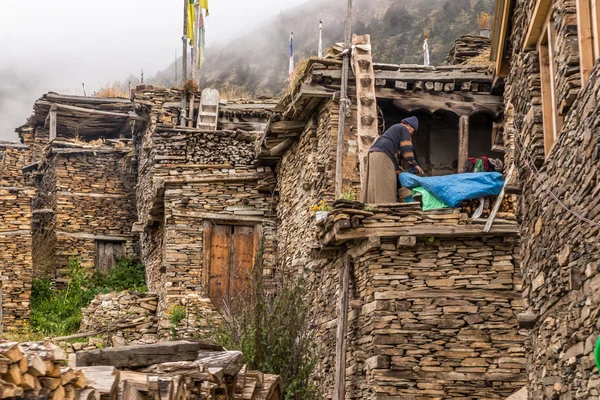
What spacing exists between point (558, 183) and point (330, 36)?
42.9 meters

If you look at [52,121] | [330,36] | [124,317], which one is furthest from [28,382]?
[330,36]

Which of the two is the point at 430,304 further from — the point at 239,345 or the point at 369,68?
the point at 369,68

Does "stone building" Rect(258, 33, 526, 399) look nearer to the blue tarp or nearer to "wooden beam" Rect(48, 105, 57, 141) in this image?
the blue tarp

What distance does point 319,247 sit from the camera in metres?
14.7

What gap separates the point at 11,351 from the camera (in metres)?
5.21

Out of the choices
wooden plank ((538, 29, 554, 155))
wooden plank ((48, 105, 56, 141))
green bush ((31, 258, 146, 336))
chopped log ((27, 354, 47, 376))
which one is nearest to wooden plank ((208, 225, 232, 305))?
green bush ((31, 258, 146, 336))

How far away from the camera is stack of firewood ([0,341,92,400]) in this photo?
523 cm

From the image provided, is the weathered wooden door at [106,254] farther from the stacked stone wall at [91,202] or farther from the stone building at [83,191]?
the stacked stone wall at [91,202]

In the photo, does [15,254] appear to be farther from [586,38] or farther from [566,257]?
[586,38]

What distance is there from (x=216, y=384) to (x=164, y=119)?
17135mm

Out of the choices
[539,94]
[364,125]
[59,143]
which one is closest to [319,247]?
[364,125]

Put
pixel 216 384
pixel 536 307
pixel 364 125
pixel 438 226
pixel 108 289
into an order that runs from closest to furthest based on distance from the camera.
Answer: pixel 216 384
pixel 536 307
pixel 438 226
pixel 364 125
pixel 108 289

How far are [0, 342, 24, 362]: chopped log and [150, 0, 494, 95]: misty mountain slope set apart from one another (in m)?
33.1

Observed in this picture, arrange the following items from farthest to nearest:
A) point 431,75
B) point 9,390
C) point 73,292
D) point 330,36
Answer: point 330,36
point 73,292
point 431,75
point 9,390
